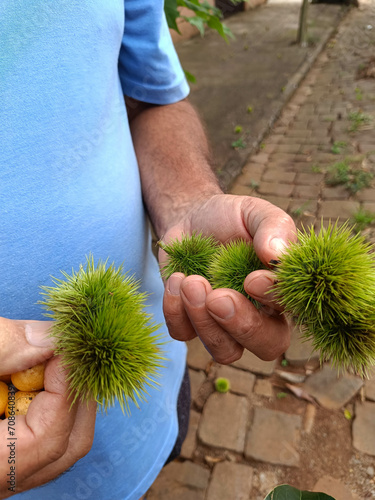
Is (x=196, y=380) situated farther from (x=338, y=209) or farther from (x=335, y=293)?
(x=338, y=209)

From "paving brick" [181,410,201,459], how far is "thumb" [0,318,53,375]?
5.83ft

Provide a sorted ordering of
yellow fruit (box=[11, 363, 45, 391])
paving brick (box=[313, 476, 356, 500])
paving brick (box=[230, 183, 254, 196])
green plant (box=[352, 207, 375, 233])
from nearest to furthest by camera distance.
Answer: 1. yellow fruit (box=[11, 363, 45, 391])
2. paving brick (box=[313, 476, 356, 500])
3. green plant (box=[352, 207, 375, 233])
4. paving brick (box=[230, 183, 254, 196])

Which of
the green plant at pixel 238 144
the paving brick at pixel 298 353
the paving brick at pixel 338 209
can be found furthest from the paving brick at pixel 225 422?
the green plant at pixel 238 144

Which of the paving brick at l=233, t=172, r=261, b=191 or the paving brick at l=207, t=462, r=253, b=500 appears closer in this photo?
the paving brick at l=207, t=462, r=253, b=500

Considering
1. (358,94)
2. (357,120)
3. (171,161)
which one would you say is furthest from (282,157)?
(171,161)

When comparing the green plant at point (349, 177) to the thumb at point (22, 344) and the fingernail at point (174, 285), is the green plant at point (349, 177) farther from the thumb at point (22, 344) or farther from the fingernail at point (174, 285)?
the thumb at point (22, 344)

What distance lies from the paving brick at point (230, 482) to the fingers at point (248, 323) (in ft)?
4.50

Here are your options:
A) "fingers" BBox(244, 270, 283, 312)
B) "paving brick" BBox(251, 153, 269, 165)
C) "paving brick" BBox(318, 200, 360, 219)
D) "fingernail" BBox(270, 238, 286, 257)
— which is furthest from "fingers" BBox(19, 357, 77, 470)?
"paving brick" BBox(251, 153, 269, 165)

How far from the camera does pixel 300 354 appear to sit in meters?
2.88

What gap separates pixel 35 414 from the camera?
3.42 feet

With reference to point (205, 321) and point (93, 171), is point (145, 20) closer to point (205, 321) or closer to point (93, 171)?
point (93, 171)

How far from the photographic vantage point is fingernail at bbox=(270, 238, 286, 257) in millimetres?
1125

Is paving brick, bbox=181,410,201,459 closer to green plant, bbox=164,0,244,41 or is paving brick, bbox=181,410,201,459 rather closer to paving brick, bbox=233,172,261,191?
green plant, bbox=164,0,244,41

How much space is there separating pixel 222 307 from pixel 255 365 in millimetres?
1917
